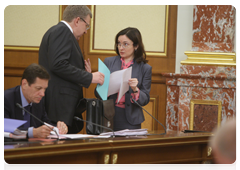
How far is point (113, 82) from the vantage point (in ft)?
8.29

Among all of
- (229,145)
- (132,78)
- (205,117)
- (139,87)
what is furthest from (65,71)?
(205,117)

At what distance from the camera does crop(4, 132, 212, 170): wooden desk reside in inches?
60.1

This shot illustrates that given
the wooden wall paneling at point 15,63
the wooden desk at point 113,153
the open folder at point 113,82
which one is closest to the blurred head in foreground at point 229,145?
the wooden desk at point 113,153

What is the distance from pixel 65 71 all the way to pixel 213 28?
252 cm

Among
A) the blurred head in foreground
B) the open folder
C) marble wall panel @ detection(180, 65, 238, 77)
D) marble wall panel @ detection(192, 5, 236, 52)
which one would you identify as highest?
marble wall panel @ detection(192, 5, 236, 52)

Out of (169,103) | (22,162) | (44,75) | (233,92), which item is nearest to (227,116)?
(233,92)

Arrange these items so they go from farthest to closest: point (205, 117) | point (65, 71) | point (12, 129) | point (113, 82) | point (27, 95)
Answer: point (205, 117), point (113, 82), point (65, 71), point (27, 95), point (12, 129)

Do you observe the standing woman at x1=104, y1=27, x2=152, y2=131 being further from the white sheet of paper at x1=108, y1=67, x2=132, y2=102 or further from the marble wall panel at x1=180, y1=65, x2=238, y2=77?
the marble wall panel at x1=180, y1=65, x2=238, y2=77

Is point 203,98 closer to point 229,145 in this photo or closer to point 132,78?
point 132,78

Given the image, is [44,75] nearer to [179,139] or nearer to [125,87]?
[125,87]

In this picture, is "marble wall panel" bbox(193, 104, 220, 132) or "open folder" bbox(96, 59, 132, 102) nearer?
"open folder" bbox(96, 59, 132, 102)

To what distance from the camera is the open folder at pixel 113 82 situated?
2.47m

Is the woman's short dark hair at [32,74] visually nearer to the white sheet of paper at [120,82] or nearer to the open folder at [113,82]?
the open folder at [113,82]

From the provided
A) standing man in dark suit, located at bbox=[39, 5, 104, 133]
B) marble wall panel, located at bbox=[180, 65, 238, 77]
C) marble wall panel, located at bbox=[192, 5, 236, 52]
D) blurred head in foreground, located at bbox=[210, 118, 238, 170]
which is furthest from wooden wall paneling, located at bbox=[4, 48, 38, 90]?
blurred head in foreground, located at bbox=[210, 118, 238, 170]
